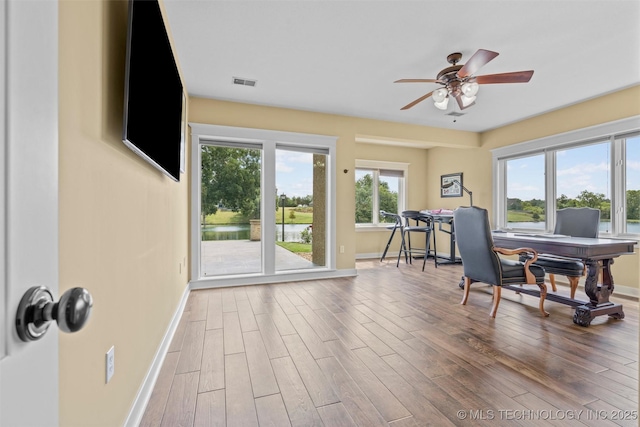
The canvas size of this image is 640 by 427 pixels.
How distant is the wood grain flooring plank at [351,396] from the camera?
4.91 ft

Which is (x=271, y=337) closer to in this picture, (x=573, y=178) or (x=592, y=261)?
(x=592, y=261)

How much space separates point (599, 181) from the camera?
4.00 meters

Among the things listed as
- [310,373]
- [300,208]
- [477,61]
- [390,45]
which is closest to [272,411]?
[310,373]

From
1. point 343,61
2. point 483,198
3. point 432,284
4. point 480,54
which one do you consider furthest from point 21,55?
point 483,198

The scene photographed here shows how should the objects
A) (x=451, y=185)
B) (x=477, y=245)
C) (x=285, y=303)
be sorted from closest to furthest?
(x=477, y=245) → (x=285, y=303) → (x=451, y=185)

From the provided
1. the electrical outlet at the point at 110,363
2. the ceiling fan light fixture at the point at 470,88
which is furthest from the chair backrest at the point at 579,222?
the electrical outlet at the point at 110,363

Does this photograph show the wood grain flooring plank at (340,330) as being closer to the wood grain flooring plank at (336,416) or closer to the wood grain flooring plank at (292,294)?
the wood grain flooring plank at (292,294)

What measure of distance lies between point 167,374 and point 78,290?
1.82 m

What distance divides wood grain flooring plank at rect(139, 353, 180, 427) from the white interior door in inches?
53.1

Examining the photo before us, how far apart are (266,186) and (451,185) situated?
13.5 ft

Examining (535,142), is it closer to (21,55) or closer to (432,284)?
(432,284)

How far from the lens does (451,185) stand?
6332 mm

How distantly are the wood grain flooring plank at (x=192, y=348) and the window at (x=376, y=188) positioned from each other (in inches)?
175

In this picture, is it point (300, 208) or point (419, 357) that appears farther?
point (300, 208)
